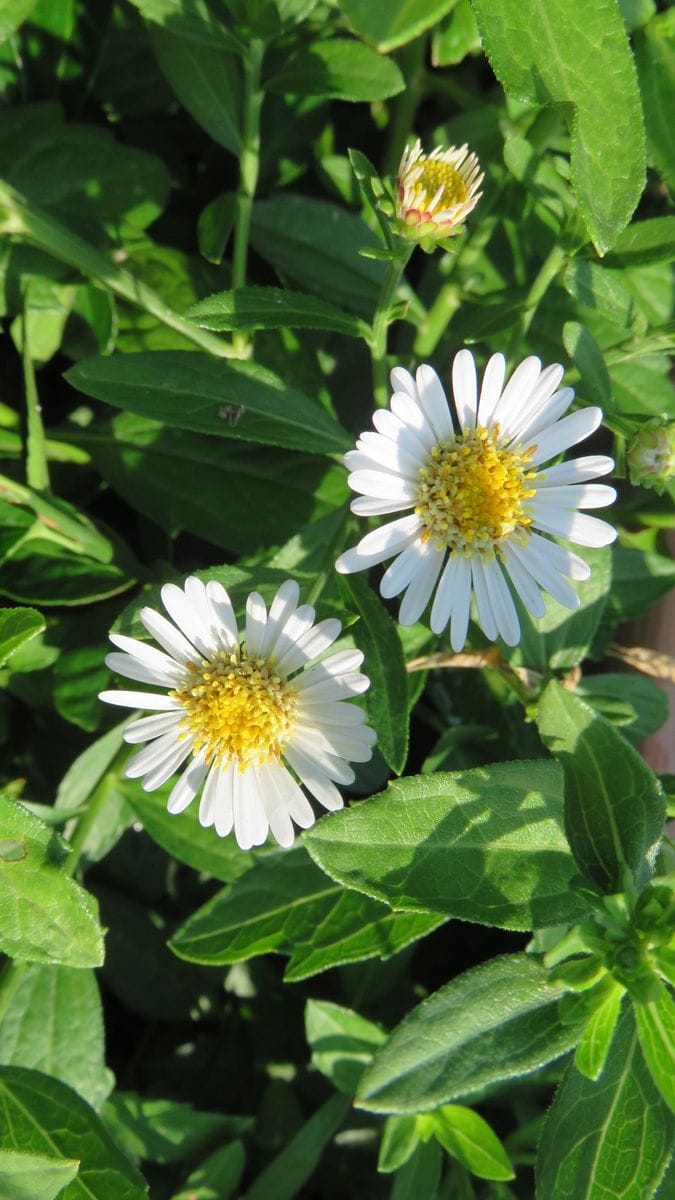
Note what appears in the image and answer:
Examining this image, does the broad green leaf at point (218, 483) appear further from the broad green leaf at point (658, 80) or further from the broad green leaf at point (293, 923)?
the broad green leaf at point (658, 80)

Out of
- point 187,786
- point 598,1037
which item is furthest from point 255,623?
point 598,1037

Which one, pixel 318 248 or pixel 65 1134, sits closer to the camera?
pixel 65 1134

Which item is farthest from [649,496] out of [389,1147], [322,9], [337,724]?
[389,1147]

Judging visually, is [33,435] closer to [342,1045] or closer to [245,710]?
[245,710]

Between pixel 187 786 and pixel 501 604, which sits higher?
pixel 501 604

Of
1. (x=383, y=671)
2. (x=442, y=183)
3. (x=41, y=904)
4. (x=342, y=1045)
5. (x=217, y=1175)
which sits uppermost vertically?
(x=442, y=183)

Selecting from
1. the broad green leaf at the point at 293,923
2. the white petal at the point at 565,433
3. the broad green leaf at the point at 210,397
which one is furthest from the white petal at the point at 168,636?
the white petal at the point at 565,433

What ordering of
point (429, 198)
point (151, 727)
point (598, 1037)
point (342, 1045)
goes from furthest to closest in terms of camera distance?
point (342, 1045) → point (151, 727) → point (429, 198) → point (598, 1037)
